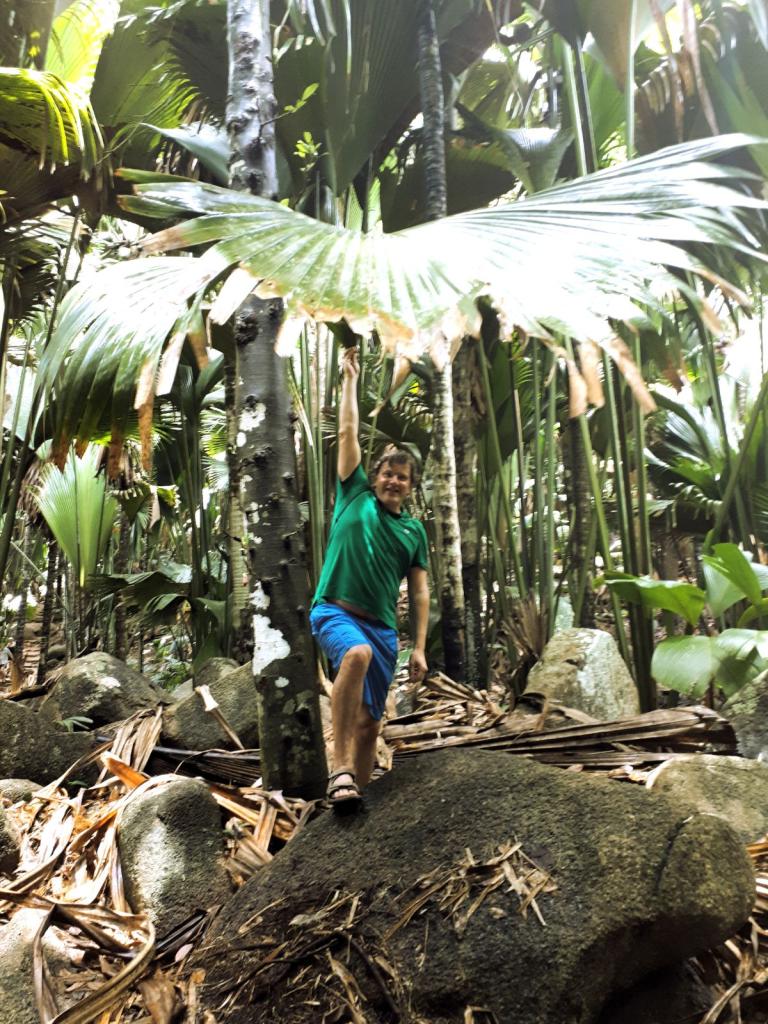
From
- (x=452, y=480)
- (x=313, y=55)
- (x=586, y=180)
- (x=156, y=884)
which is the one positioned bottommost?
(x=156, y=884)

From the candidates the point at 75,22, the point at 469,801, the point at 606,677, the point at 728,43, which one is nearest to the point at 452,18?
the point at 728,43

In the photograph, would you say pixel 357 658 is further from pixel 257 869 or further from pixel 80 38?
pixel 80 38

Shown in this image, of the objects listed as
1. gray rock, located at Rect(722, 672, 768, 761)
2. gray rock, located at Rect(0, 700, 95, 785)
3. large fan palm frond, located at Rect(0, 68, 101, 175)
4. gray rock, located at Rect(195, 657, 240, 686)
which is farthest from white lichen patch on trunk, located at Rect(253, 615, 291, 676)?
large fan palm frond, located at Rect(0, 68, 101, 175)

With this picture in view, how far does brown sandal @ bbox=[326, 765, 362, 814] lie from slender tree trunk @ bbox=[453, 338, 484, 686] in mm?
2919

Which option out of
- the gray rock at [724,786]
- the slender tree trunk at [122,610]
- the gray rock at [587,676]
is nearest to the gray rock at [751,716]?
the gray rock at [724,786]

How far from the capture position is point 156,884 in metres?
2.48

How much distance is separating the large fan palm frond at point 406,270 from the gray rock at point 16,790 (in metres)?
2.02

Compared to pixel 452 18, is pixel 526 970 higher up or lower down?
lower down

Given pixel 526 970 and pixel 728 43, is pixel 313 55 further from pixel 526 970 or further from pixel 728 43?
pixel 526 970

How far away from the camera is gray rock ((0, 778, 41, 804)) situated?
3441 millimetres

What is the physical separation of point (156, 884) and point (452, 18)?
4963 millimetres

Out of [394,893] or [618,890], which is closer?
[618,890]

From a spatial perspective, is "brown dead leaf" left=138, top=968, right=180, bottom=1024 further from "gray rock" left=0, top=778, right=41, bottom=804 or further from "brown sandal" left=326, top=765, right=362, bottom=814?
"gray rock" left=0, top=778, right=41, bottom=804

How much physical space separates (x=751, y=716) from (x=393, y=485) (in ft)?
5.83
